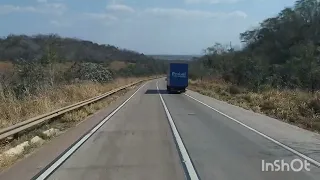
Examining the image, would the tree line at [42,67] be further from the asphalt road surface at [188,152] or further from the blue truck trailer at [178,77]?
the blue truck trailer at [178,77]

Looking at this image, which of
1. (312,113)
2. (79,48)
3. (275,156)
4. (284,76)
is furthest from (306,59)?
(79,48)

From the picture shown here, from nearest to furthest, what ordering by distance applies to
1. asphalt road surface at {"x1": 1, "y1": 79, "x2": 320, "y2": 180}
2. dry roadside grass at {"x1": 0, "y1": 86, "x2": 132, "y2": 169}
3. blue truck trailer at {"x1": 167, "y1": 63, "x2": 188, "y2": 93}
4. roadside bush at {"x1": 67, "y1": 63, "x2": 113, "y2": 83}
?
asphalt road surface at {"x1": 1, "y1": 79, "x2": 320, "y2": 180} → dry roadside grass at {"x1": 0, "y1": 86, "x2": 132, "y2": 169} → blue truck trailer at {"x1": 167, "y1": 63, "x2": 188, "y2": 93} → roadside bush at {"x1": 67, "y1": 63, "x2": 113, "y2": 83}

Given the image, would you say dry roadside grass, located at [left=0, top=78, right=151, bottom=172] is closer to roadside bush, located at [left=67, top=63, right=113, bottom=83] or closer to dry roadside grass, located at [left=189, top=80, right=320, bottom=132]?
dry roadside grass, located at [left=189, top=80, right=320, bottom=132]

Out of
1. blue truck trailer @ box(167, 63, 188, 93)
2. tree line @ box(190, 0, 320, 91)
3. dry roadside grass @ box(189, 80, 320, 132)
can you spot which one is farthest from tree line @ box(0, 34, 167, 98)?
tree line @ box(190, 0, 320, 91)

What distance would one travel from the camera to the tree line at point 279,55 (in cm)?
4941

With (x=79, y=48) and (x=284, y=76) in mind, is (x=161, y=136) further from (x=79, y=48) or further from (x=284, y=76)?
(x=79, y=48)

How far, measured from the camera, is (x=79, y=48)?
385 ft

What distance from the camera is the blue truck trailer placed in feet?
157

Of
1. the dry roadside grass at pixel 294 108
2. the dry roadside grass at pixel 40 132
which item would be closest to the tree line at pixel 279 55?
the dry roadside grass at pixel 294 108

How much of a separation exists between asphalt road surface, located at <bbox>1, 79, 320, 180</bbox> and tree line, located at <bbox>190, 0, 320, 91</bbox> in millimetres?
28892

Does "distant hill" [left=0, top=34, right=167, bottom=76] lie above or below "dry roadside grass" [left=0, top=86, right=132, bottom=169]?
above

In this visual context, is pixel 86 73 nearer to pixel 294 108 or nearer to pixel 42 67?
pixel 42 67

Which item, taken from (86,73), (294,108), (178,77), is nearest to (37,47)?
(86,73)

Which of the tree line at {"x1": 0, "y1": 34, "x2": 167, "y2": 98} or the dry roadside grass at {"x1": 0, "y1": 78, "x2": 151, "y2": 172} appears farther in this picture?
the tree line at {"x1": 0, "y1": 34, "x2": 167, "y2": 98}
